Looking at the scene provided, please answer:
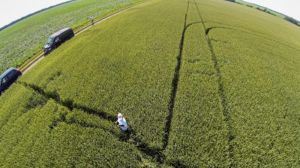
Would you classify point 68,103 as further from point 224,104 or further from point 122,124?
point 224,104

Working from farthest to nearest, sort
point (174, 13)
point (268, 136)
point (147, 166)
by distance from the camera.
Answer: point (174, 13), point (268, 136), point (147, 166)

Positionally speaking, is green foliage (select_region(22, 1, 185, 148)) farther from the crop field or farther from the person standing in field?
the person standing in field

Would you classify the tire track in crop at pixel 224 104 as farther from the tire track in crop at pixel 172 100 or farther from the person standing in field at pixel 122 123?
the person standing in field at pixel 122 123

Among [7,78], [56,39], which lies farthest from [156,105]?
[56,39]

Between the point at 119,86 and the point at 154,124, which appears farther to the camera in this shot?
the point at 119,86

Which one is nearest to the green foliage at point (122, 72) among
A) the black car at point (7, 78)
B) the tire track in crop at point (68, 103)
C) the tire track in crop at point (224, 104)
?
the tire track in crop at point (68, 103)

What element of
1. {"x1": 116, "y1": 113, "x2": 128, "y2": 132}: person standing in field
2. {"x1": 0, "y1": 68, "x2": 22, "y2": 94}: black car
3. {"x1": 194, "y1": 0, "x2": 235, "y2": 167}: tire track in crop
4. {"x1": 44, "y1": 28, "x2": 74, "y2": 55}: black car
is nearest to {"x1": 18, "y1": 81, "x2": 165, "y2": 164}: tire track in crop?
{"x1": 116, "y1": 113, "x2": 128, "y2": 132}: person standing in field

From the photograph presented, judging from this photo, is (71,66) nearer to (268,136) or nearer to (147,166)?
(147,166)

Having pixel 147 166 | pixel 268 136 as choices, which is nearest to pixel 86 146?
pixel 147 166
